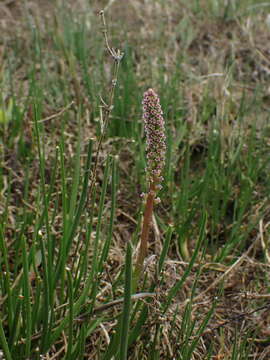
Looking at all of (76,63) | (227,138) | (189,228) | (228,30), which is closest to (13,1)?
(76,63)

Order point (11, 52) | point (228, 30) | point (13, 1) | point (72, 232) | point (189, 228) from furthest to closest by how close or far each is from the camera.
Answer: point (13, 1) → point (228, 30) → point (11, 52) → point (189, 228) → point (72, 232)

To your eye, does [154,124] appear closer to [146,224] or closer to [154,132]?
[154,132]

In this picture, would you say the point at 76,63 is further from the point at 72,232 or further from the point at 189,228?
the point at 72,232

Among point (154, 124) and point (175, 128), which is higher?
point (154, 124)

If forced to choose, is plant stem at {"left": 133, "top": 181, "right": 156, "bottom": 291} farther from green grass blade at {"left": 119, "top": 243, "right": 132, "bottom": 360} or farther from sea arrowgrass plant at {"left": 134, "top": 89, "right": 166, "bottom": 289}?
green grass blade at {"left": 119, "top": 243, "right": 132, "bottom": 360}

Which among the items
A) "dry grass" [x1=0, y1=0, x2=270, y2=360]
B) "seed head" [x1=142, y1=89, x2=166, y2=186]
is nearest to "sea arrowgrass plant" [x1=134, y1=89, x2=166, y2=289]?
"seed head" [x1=142, y1=89, x2=166, y2=186]

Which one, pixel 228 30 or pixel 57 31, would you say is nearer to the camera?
pixel 57 31

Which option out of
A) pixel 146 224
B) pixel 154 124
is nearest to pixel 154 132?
pixel 154 124

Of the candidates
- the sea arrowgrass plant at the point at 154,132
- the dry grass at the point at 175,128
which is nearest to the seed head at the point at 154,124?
the sea arrowgrass plant at the point at 154,132

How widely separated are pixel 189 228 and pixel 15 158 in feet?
2.71

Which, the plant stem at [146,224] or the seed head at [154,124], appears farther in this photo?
the plant stem at [146,224]

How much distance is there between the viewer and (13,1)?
3795mm

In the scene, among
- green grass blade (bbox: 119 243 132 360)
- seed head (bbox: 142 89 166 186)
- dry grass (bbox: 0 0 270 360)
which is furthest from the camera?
dry grass (bbox: 0 0 270 360)

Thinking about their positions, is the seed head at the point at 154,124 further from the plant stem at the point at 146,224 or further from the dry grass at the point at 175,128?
the dry grass at the point at 175,128
